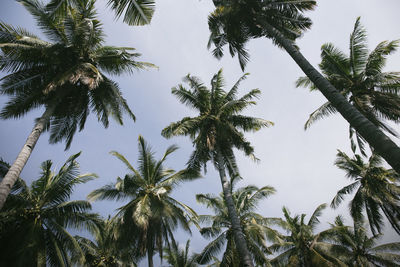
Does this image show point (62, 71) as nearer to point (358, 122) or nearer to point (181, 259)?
point (358, 122)

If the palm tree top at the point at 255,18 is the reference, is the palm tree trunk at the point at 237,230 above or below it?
below

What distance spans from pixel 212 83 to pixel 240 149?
15.9 ft

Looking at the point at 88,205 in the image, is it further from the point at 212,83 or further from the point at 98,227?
the point at 212,83

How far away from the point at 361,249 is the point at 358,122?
1973 cm

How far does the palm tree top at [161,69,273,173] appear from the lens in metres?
12.9

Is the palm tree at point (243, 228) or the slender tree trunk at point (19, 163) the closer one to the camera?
the slender tree trunk at point (19, 163)

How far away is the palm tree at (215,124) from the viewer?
12875 millimetres

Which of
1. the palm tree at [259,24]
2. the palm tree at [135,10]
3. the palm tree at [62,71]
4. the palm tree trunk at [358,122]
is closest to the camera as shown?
the palm tree trunk at [358,122]

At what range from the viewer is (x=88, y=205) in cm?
1096

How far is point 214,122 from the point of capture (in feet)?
44.4

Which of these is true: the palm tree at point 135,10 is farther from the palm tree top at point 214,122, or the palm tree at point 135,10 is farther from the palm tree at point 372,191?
the palm tree at point 372,191

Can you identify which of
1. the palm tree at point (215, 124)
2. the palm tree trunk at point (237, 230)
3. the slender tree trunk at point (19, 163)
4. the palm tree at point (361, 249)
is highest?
the palm tree at point (215, 124)

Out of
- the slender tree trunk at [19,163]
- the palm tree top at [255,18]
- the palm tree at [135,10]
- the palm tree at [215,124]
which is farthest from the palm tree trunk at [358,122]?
the slender tree trunk at [19,163]

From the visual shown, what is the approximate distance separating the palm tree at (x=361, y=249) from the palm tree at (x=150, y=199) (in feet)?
44.0
